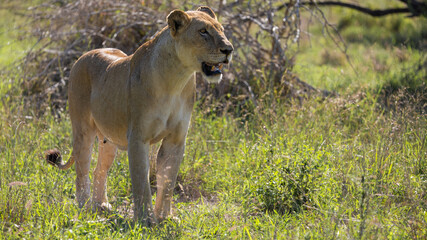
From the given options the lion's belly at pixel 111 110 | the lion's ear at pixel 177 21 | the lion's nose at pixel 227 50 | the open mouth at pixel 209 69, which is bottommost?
the lion's belly at pixel 111 110

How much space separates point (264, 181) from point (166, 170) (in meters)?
0.78

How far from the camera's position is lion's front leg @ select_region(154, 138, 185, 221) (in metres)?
4.18

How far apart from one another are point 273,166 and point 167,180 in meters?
1.00

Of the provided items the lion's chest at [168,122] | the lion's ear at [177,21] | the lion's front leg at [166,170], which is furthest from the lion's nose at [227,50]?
the lion's front leg at [166,170]

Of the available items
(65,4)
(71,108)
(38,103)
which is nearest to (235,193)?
(71,108)

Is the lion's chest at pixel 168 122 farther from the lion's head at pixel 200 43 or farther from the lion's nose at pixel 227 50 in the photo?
the lion's nose at pixel 227 50

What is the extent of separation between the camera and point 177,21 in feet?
12.6

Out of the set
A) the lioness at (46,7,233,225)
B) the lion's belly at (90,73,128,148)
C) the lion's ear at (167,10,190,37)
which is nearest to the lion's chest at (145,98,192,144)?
the lioness at (46,7,233,225)

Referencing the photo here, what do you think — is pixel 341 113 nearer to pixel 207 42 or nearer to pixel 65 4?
pixel 207 42

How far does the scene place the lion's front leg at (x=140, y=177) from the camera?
156 inches

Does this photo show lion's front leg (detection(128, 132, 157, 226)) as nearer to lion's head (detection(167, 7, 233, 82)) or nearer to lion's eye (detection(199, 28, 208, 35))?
lion's head (detection(167, 7, 233, 82))

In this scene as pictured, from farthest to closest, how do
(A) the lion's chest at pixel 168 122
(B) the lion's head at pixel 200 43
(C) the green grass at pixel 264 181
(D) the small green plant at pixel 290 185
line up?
(D) the small green plant at pixel 290 185
(A) the lion's chest at pixel 168 122
(B) the lion's head at pixel 200 43
(C) the green grass at pixel 264 181

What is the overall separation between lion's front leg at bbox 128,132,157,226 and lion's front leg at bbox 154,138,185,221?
7.6 inches

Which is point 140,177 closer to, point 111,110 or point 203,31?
point 111,110
